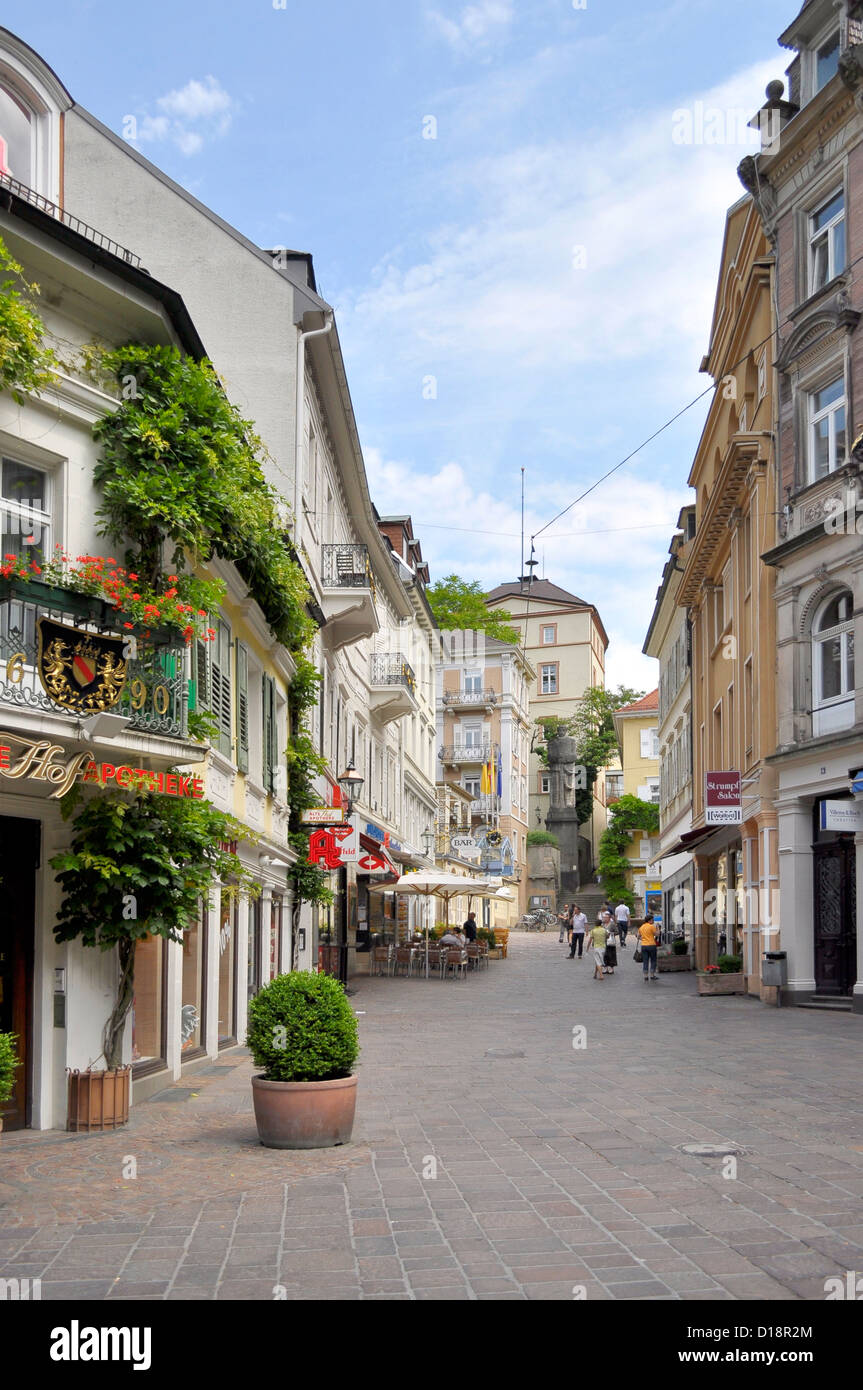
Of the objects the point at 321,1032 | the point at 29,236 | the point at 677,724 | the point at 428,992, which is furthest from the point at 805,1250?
the point at 677,724

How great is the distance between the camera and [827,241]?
24.6 meters

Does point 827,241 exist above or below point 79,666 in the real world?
above

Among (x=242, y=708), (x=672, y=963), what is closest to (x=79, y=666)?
(x=242, y=708)

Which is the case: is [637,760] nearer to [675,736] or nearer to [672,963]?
[675,736]

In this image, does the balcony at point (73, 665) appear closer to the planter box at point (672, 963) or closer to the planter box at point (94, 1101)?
the planter box at point (94, 1101)

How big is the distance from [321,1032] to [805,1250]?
425 cm

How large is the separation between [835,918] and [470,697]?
178 ft

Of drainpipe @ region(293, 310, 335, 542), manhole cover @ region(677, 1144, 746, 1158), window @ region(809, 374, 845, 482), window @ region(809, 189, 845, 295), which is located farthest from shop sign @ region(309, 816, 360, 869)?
window @ region(809, 189, 845, 295)

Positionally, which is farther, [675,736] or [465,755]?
[465,755]

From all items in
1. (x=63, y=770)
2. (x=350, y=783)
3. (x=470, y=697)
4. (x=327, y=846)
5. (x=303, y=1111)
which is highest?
(x=470, y=697)

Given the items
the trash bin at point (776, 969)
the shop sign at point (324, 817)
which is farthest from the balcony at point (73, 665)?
the trash bin at point (776, 969)

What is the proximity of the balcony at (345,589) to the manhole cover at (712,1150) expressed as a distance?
1873 cm

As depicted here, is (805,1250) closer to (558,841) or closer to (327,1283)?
(327,1283)

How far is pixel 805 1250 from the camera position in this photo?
6.85m
